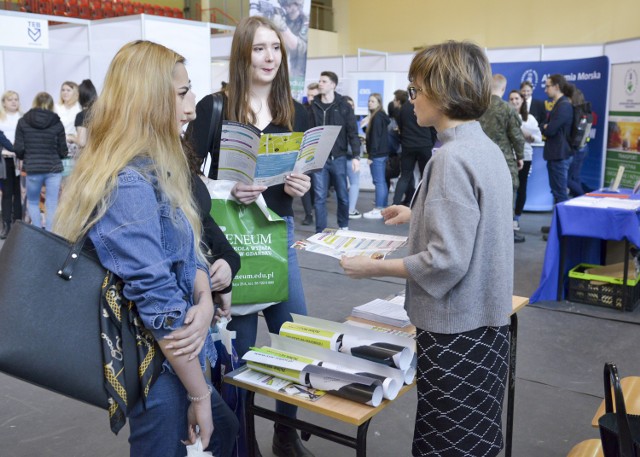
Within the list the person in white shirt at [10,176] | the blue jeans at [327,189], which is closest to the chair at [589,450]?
the blue jeans at [327,189]

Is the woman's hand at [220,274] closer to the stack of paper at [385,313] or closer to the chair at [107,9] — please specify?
the stack of paper at [385,313]

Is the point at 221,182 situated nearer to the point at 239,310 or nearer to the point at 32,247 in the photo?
the point at 239,310

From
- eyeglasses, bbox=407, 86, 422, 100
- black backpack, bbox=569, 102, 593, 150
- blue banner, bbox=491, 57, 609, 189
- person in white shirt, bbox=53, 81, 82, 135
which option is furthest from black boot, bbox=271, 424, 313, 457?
blue banner, bbox=491, 57, 609, 189

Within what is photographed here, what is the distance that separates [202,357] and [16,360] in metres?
0.39

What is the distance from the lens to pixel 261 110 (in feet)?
6.80

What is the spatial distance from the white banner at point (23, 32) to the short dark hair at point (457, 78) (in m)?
6.34

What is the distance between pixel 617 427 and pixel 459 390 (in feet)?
1.11

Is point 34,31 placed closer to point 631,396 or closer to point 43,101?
point 43,101

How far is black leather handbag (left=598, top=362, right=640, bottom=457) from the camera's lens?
126cm

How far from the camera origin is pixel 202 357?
1371mm

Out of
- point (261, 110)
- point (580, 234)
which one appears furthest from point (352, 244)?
point (580, 234)

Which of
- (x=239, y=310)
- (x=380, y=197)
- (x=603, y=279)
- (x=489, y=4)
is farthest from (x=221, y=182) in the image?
(x=489, y=4)

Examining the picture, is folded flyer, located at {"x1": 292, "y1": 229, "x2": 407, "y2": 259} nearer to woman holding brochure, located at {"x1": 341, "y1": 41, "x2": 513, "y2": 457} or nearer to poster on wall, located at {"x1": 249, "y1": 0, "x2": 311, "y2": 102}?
woman holding brochure, located at {"x1": 341, "y1": 41, "x2": 513, "y2": 457}

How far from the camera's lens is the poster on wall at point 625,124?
24.5 feet
